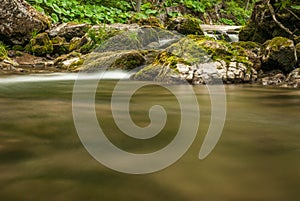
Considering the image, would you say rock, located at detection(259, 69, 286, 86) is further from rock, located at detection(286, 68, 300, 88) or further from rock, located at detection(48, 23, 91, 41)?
rock, located at detection(48, 23, 91, 41)

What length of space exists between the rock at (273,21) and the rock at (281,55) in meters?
1.19

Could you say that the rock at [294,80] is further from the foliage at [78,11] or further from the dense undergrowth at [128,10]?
the foliage at [78,11]

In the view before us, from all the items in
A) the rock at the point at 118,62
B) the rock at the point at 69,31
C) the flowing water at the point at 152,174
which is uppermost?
the flowing water at the point at 152,174

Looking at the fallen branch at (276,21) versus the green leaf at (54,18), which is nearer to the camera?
the fallen branch at (276,21)

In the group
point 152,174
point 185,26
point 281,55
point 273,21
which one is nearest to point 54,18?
point 185,26

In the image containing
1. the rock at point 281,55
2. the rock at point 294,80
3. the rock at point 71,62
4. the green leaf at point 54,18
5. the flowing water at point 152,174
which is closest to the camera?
the flowing water at point 152,174

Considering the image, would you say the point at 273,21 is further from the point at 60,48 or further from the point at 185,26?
the point at 60,48

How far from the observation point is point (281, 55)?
6.35m

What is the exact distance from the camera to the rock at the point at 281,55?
6293mm

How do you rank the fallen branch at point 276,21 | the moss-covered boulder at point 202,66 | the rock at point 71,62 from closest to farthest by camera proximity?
1. the moss-covered boulder at point 202,66
2. the fallen branch at point 276,21
3. the rock at point 71,62

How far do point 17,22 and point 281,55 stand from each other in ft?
28.1

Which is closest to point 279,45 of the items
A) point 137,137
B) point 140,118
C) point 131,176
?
point 140,118

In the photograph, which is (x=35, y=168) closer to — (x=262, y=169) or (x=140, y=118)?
(x=262, y=169)

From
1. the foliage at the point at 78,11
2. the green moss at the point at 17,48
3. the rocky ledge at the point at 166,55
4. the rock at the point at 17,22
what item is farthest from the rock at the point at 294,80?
the foliage at the point at 78,11
